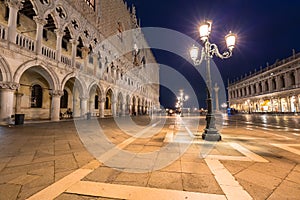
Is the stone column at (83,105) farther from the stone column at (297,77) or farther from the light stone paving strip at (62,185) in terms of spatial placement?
the stone column at (297,77)

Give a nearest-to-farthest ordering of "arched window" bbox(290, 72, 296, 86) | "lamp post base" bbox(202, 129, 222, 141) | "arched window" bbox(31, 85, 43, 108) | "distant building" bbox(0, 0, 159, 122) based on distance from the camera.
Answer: "lamp post base" bbox(202, 129, 222, 141) → "distant building" bbox(0, 0, 159, 122) → "arched window" bbox(31, 85, 43, 108) → "arched window" bbox(290, 72, 296, 86)

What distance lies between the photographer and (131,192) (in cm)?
207

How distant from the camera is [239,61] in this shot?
Result: 77688mm

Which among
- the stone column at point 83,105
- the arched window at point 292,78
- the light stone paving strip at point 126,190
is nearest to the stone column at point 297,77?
the arched window at point 292,78

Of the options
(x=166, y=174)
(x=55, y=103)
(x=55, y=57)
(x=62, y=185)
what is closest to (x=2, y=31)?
(x=55, y=57)

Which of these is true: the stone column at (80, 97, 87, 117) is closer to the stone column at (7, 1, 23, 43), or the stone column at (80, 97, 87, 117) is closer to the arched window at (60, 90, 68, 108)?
the arched window at (60, 90, 68, 108)

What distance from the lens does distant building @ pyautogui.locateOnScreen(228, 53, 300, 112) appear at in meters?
37.6

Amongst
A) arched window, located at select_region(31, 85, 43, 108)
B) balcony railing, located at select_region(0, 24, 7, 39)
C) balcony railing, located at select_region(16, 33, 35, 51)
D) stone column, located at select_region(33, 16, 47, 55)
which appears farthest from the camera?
arched window, located at select_region(31, 85, 43, 108)

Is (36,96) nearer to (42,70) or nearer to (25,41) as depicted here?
(42,70)

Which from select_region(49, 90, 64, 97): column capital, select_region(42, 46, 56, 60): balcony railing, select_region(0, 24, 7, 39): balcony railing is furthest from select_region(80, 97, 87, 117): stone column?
select_region(0, 24, 7, 39): balcony railing

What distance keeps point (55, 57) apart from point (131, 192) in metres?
13.4

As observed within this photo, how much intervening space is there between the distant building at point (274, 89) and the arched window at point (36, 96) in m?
50.1

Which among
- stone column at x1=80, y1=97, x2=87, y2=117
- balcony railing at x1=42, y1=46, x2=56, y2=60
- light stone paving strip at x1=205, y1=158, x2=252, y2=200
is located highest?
balcony railing at x1=42, y1=46, x2=56, y2=60

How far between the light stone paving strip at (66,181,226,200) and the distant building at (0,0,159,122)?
1007cm
